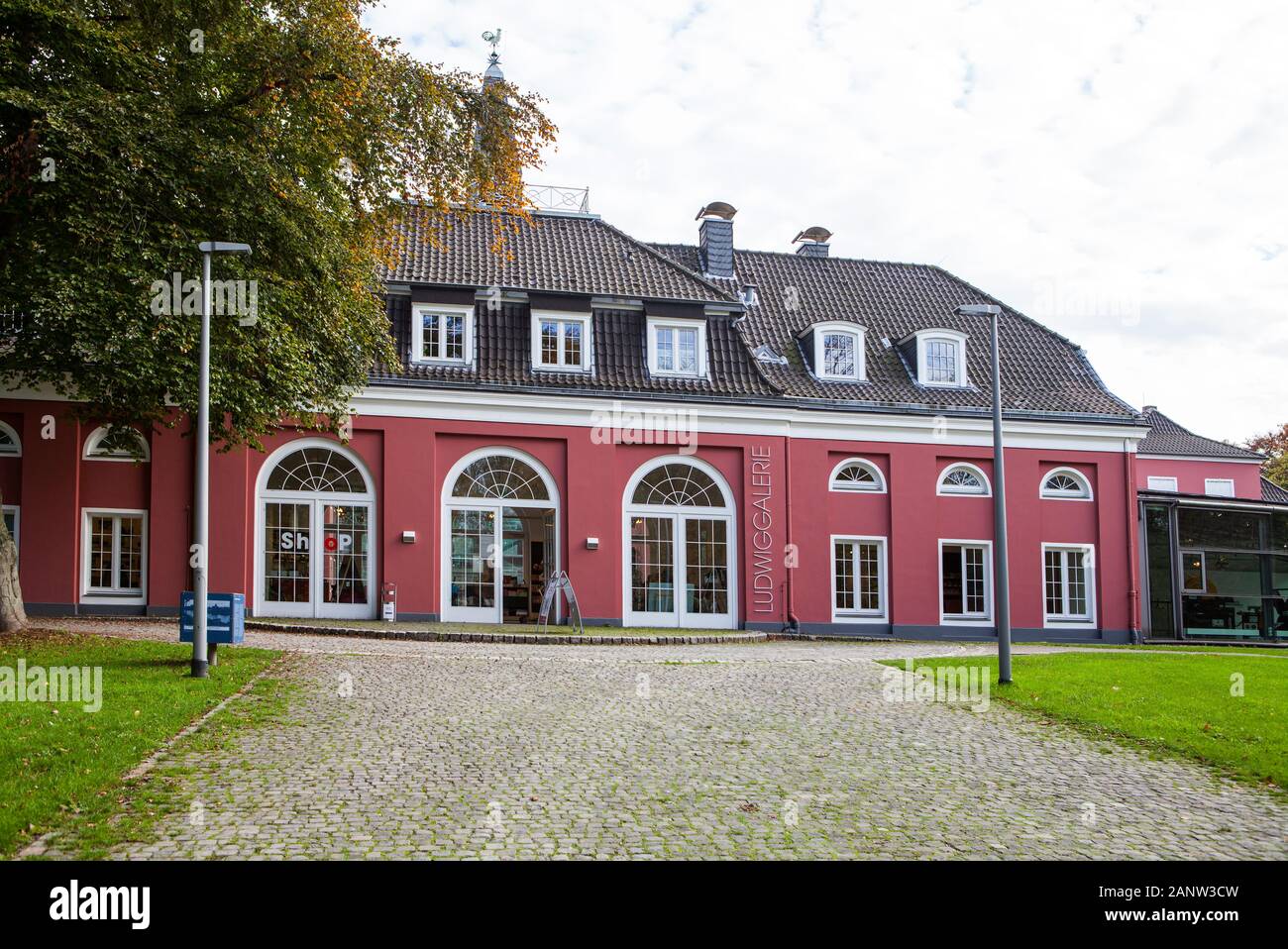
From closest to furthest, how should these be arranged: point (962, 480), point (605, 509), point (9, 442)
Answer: point (9, 442) < point (605, 509) < point (962, 480)

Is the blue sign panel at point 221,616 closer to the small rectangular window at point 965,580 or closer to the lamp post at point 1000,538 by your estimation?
the lamp post at point 1000,538

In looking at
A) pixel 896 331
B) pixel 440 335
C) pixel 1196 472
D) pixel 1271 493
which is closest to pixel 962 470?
pixel 896 331

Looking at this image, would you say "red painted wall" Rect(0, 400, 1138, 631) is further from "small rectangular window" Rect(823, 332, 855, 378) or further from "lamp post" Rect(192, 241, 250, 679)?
"lamp post" Rect(192, 241, 250, 679)

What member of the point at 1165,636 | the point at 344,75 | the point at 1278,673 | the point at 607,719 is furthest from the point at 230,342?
A: the point at 1165,636

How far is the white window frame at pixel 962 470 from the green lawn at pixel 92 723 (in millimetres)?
17125

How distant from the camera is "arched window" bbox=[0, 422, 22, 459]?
70.3 ft

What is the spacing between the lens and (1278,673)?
1636 cm

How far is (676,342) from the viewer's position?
82.3 feet

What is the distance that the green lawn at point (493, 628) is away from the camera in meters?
20.2

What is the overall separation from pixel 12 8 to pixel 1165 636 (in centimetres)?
2748

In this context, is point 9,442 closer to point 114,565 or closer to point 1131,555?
point 114,565

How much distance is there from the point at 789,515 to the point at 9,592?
15790mm

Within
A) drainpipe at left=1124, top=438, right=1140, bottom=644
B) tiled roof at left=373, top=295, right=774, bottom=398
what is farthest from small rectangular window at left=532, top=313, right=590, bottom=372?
drainpipe at left=1124, top=438, right=1140, bottom=644
